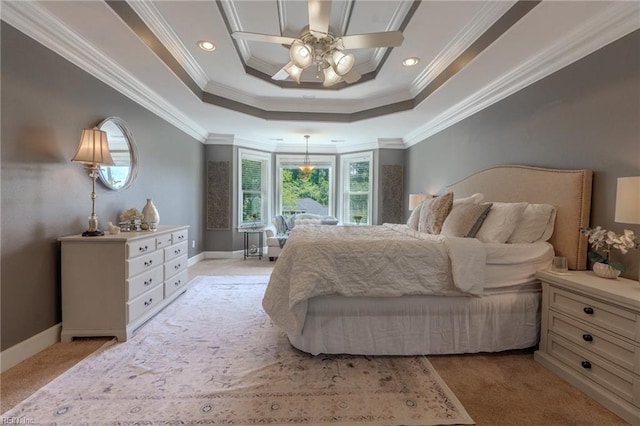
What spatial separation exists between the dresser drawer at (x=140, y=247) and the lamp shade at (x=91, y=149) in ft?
2.43

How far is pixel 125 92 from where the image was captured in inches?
123

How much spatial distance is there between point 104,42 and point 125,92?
75 centimetres

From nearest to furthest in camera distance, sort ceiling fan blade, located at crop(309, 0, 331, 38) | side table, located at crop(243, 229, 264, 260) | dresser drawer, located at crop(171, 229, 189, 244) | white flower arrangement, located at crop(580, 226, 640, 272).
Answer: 1. white flower arrangement, located at crop(580, 226, 640, 272)
2. ceiling fan blade, located at crop(309, 0, 331, 38)
3. dresser drawer, located at crop(171, 229, 189, 244)
4. side table, located at crop(243, 229, 264, 260)

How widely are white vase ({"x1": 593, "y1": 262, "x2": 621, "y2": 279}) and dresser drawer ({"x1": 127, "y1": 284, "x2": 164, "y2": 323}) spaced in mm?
3596

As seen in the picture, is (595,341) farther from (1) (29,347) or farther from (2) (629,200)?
(1) (29,347)

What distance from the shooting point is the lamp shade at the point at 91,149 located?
2.31m

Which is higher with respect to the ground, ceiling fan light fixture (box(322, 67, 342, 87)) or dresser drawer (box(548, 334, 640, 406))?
ceiling fan light fixture (box(322, 67, 342, 87))

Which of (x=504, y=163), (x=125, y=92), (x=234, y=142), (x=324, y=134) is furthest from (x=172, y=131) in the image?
(x=504, y=163)

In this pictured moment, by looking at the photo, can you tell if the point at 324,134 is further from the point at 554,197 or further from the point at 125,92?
the point at 554,197

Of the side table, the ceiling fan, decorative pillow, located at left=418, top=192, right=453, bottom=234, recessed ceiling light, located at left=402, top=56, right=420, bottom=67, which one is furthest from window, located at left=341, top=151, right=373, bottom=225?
the ceiling fan

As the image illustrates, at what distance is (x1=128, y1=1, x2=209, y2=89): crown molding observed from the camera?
90.2 inches

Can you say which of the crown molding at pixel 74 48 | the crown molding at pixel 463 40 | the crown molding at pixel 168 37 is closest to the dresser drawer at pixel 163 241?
the crown molding at pixel 74 48

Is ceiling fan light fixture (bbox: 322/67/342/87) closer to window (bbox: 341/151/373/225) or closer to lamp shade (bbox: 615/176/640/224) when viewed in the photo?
lamp shade (bbox: 615/176/640/224)

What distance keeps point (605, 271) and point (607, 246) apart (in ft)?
0.81
